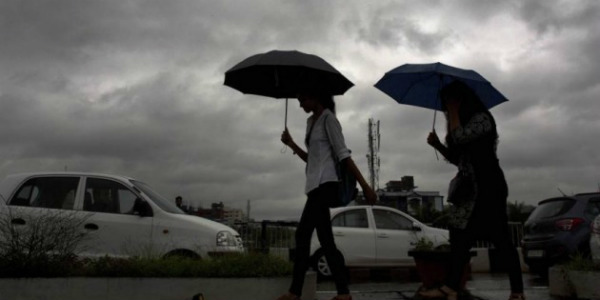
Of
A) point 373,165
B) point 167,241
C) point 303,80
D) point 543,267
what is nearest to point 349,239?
point 543,267

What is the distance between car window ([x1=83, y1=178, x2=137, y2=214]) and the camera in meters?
8.20

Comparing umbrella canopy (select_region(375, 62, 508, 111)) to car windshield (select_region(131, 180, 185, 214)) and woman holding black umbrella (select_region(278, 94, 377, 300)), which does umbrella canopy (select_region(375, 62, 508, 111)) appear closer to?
woman holding black umbrella (select_region(278, 94, 377, 300))

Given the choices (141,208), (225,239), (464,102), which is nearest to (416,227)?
(225,239)

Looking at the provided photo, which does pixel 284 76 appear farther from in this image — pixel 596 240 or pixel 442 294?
pixel 596 240

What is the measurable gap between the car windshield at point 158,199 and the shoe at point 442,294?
441 cm

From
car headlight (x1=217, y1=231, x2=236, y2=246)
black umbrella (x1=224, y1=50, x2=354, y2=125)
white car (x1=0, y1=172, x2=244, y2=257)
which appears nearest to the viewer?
black umbrella (x1=224, y1=50, x2=354, y2=125)

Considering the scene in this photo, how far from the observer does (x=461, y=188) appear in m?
5.01

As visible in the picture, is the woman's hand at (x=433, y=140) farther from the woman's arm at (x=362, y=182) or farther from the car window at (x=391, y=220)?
the car window at (x=391, y=220)

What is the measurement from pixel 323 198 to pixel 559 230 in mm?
6662

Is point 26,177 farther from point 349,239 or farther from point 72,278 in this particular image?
point 349,239

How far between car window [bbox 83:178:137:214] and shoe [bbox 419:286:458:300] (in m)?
4.65

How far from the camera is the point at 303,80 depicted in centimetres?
588

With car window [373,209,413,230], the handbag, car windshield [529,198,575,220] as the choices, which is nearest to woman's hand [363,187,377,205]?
the handbag

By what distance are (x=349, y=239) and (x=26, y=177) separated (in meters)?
6.25
